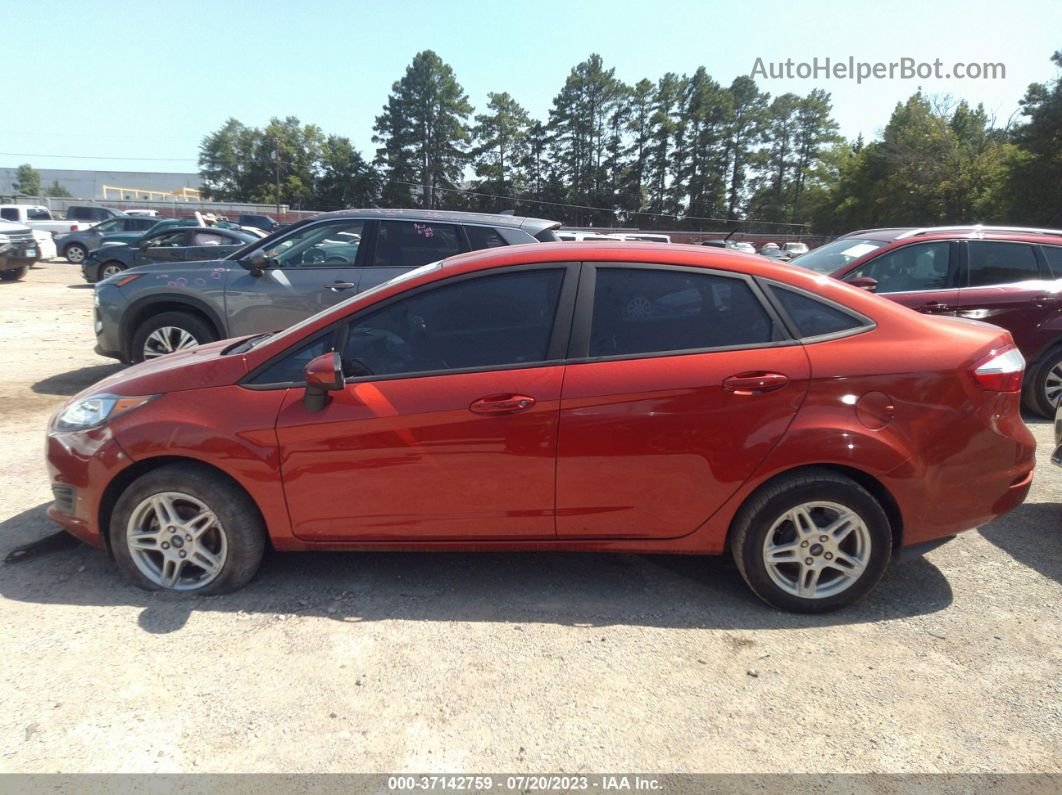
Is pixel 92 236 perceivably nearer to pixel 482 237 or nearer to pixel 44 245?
pixel 44 245

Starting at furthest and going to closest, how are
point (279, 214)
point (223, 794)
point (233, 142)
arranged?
point (233, 142)
point (279, 214)
point (223, 794)

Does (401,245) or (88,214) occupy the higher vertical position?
(88,214)

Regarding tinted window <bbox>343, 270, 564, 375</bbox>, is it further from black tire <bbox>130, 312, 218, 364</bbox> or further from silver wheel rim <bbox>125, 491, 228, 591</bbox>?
black tire <bbox>130, 312, 218, 364</bbox>

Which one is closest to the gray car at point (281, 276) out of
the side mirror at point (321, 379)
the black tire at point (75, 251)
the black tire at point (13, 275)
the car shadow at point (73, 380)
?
the car shadow at point (73, 380)

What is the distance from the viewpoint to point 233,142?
260 feet

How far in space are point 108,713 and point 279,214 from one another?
51730 mm

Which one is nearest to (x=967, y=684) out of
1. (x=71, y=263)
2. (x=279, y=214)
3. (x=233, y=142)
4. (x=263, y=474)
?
(x=263, y=474)

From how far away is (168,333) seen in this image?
22.4 feet

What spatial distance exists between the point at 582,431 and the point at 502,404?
1.23 feet

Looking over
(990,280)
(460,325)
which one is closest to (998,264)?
(990,280)

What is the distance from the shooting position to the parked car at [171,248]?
9.86 metres

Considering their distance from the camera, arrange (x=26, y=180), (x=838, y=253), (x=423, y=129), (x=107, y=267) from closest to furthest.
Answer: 1. (x=838, y=253)
2. (x=107, y=267)
3. (x=423, y=129)
4. (x=26, y=180)

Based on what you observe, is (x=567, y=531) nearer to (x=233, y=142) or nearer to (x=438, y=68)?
(x=438, y=68)

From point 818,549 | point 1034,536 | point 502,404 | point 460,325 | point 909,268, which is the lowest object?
point 1034,536
